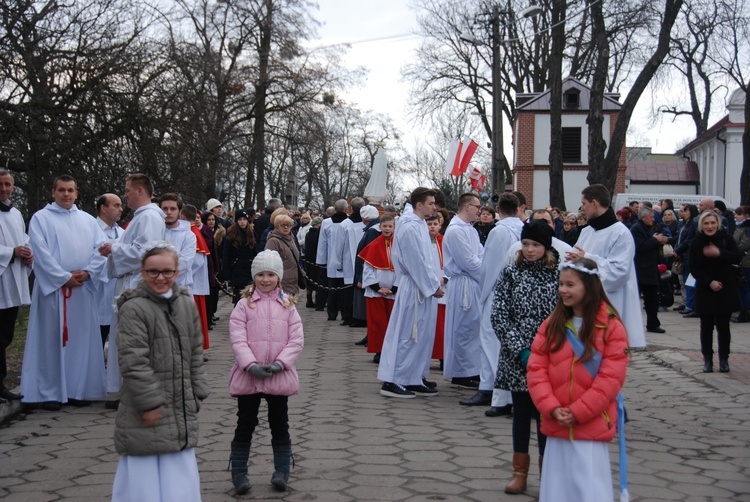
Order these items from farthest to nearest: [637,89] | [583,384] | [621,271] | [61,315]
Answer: [637,89]
[61,315]
[621,271]
[583,384]

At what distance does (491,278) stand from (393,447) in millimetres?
→ 2059

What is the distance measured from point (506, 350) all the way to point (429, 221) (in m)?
5.05

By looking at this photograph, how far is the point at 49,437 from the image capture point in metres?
7.27

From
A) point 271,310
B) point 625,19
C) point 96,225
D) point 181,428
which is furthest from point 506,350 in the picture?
point 625,19

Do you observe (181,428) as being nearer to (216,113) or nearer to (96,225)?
(96,225)

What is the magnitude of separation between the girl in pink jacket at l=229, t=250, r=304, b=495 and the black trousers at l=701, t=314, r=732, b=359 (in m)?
6.02

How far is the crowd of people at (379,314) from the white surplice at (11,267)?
1 centimetres

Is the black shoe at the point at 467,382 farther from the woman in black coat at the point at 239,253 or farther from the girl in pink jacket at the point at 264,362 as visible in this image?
the woman in black coat at the point at 239,253

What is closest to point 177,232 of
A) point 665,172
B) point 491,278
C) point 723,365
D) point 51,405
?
point 51,405

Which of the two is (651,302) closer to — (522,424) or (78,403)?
(78,403)

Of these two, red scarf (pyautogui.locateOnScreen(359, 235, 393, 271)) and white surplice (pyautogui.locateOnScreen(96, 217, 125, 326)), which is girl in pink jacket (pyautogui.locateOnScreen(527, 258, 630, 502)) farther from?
red scarf (pyautogui.locateOnScreen(359, 235, 393, 271))

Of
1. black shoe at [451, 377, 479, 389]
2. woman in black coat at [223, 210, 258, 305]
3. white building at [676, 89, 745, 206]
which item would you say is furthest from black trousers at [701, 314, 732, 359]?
white building at [676, 89, 745, 206]

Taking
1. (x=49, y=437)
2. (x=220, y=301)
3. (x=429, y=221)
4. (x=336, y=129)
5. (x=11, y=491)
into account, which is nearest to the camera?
(x=11, y=491)

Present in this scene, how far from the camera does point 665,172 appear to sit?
69625 mm
